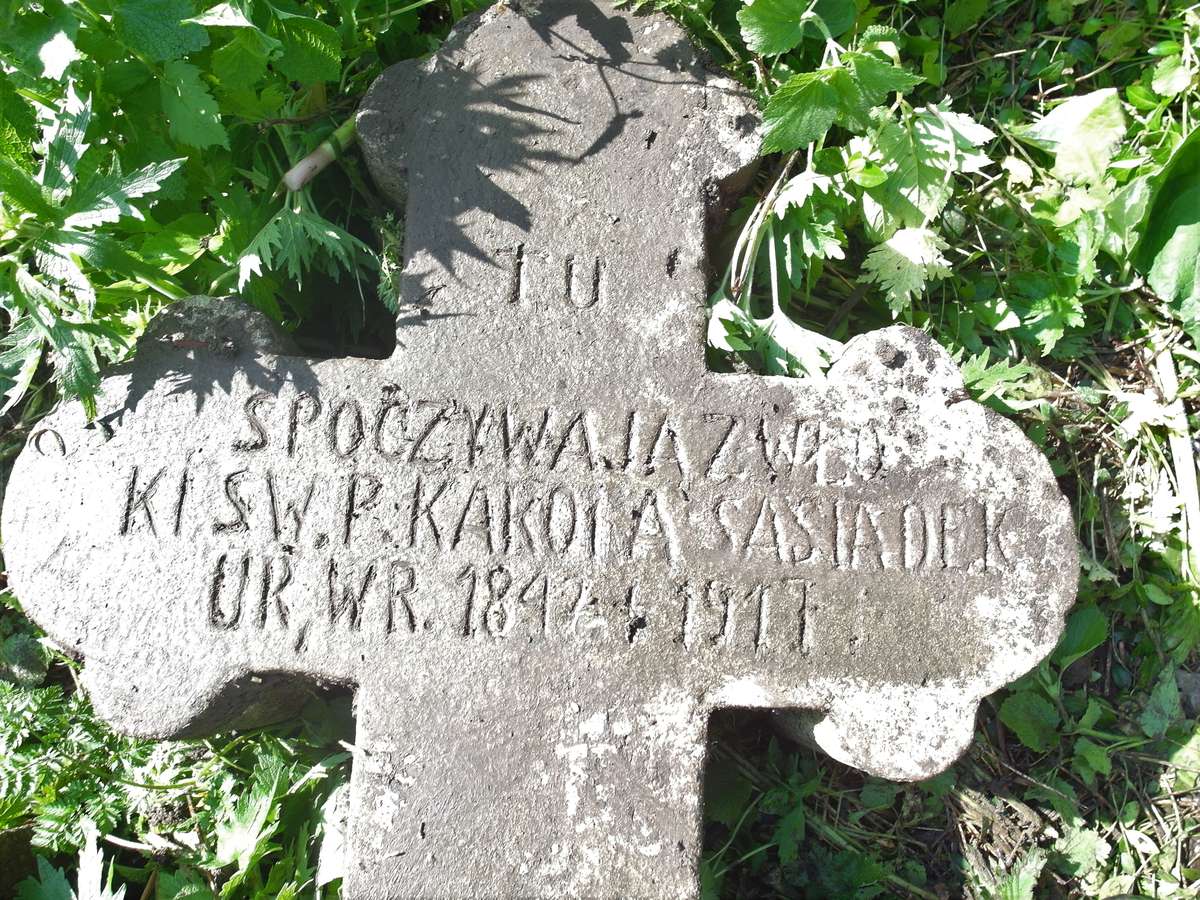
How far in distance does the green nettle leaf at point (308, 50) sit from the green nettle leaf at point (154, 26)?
223mm

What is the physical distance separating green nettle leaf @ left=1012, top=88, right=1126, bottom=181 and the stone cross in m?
1.04

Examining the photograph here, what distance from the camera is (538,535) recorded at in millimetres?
2172

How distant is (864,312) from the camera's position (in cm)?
293

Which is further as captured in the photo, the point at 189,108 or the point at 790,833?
the point at 790,833

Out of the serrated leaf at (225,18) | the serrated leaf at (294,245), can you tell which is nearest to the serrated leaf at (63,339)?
the serrated leaf at (294,245)

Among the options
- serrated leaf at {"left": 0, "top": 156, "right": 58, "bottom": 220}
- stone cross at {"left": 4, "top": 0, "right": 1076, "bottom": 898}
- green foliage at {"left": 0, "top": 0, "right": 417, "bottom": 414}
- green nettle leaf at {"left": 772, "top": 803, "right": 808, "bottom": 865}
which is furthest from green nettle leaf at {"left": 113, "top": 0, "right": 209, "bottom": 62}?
green nettle leaf at {"left": 772, "top": 803, "right": 808, "bottom": 865}

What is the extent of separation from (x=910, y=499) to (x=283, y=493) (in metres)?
1.47

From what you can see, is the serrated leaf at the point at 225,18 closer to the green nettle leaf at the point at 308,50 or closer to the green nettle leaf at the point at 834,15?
the green nettle leaf at the point at 308,50

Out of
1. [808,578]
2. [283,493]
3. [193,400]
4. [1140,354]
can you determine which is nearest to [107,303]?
[193,400]

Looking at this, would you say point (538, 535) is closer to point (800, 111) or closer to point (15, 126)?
point (800, 111)

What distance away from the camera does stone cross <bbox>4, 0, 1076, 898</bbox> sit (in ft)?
6.79

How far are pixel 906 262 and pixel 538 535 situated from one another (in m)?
1.28

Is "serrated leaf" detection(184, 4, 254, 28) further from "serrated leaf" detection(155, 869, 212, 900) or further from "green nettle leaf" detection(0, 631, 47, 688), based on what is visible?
"serrated leaf" detection(155, 869, 212, 900)

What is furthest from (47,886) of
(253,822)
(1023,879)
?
(1023,879)
